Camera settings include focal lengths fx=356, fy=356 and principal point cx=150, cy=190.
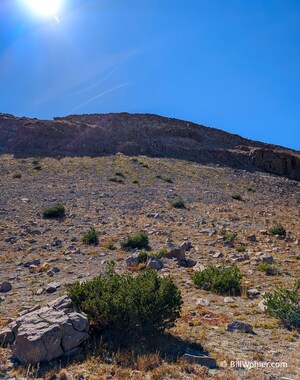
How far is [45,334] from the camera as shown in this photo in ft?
15.6

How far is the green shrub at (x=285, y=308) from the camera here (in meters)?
6.19

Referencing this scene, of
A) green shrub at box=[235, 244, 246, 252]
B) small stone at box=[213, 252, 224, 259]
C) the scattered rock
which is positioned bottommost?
small stone at box=[213, 252, 224, 259]

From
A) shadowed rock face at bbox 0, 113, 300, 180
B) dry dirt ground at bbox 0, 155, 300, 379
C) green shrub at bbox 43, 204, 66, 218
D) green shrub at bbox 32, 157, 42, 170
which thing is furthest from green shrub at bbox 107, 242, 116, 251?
shadowed rock face at bbox 0, 113, 300, 180

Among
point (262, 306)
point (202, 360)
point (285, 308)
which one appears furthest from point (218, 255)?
point (202, 360)

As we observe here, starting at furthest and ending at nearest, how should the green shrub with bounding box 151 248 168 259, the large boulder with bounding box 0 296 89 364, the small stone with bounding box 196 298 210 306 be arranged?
the green shrub with bounding box 151 248 168 259
the small stone with bounding box 196 298 210 306
the large boulder with bounding box 0 296 89 364

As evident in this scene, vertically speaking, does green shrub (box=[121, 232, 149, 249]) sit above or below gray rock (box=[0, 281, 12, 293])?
above

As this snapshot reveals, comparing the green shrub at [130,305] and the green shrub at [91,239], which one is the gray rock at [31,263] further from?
the green shrub at [130,305]

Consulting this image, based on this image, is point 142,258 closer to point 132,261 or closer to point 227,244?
point 132,261

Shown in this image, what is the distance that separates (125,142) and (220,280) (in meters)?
35.3

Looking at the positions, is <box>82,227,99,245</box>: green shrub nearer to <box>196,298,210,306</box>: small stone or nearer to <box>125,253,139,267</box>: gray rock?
<box>125,253,139,267</box>: gray rock

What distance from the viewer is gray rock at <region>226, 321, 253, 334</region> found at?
591 centimetres

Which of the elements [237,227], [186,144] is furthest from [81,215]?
[186,144]

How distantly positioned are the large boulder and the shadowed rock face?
106 feet

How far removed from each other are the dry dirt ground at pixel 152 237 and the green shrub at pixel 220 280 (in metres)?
0.27
